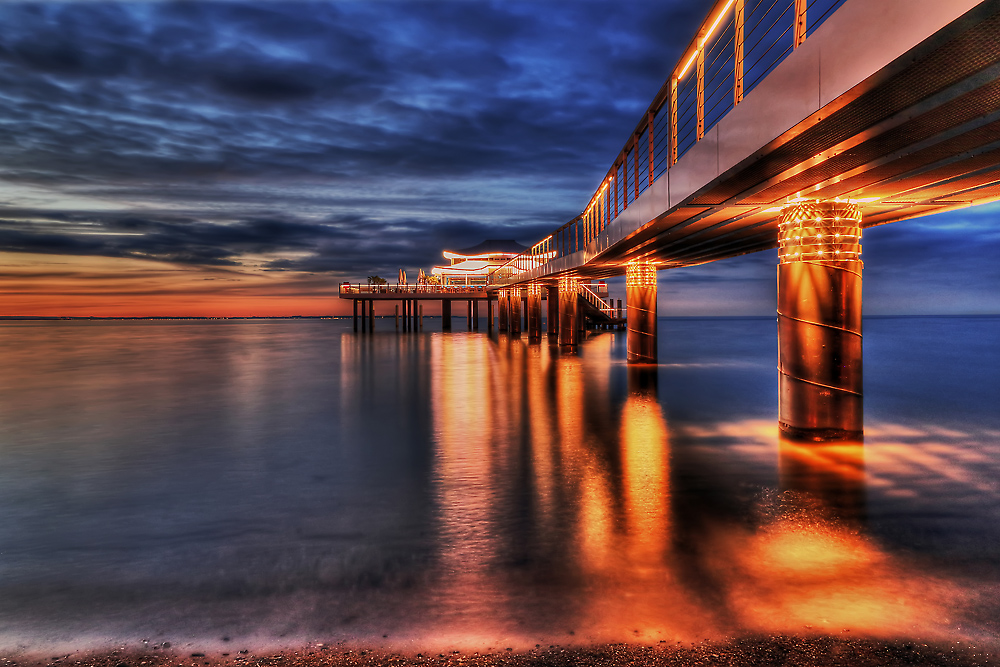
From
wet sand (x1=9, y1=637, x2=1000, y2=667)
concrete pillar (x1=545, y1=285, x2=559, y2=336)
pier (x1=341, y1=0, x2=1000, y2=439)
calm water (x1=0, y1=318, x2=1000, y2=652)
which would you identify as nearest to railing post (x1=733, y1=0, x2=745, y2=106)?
pier (x1=341, y1=0, x2=1000, y2=439)

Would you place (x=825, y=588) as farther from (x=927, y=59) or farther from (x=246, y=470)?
(x=246, y=470)

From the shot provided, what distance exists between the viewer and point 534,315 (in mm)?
47188

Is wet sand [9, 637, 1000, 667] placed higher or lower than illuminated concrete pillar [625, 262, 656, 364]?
lower

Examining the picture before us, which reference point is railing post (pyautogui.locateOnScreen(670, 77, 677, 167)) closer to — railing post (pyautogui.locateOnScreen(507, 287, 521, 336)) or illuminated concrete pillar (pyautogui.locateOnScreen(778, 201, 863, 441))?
illuminated concrete pillar (pyautogui.locateOnScreen(778, 201, 863, 441))

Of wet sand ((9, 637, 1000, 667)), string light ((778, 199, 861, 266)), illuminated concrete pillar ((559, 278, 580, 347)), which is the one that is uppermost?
string light ((778, 199, 861, 266))

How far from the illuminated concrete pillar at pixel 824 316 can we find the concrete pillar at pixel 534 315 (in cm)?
3536

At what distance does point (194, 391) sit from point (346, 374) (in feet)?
19.7

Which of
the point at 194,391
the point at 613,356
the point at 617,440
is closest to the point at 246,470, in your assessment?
the point at 617,440

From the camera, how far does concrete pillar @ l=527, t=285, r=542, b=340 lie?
46.4 m

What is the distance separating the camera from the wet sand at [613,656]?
3.62 meters

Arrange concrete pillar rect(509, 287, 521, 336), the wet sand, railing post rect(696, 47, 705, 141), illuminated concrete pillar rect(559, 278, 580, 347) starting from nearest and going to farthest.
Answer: the wet sand < railing post rect(696, 47, 705, 141) < illuminated concrete pillar rect(559, 278, 580, 347) < concrete pillar rect(509, 287, 521, 336)

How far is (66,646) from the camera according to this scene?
398 cm

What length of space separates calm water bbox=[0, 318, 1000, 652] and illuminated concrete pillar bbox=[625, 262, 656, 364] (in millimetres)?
11162

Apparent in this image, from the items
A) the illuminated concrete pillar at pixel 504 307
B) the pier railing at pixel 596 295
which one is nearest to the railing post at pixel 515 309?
the illuminated concrete pillar at pixel 504 307
